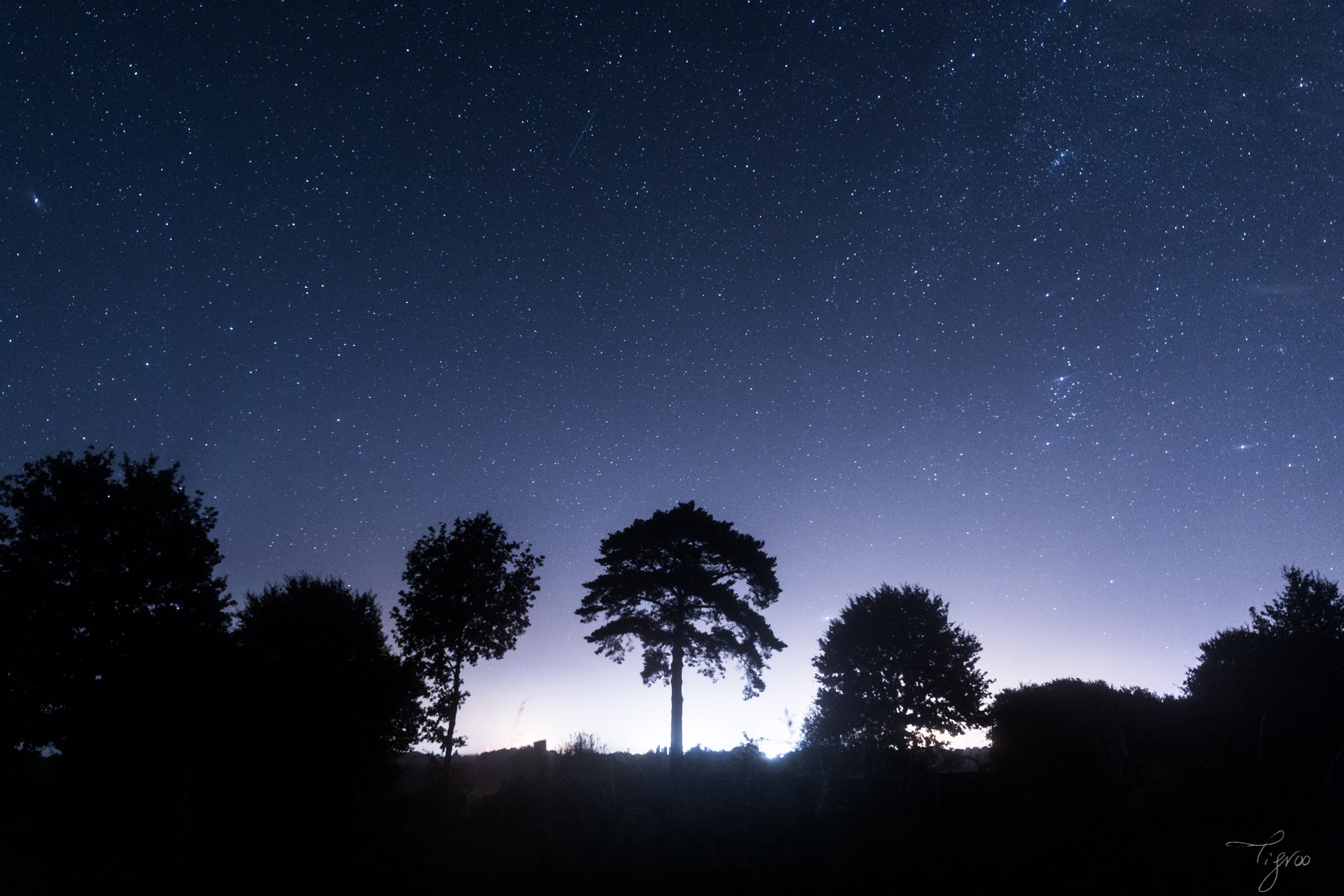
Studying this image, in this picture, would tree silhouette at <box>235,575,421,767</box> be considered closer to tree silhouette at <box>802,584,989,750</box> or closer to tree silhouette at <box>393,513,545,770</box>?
tree silhouette at <box>393,513,545,770</box>

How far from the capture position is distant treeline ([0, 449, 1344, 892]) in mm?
16000

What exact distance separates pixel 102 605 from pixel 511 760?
74.0ft

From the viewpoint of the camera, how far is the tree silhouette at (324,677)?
2030 cm

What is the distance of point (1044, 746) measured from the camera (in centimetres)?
3241

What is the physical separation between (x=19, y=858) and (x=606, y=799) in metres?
17.3

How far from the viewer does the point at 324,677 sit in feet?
72.2

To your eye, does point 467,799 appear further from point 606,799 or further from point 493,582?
point 493,582

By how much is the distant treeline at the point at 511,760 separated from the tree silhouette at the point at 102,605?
89mm

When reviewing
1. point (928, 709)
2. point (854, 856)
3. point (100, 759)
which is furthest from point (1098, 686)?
point (100, 759)

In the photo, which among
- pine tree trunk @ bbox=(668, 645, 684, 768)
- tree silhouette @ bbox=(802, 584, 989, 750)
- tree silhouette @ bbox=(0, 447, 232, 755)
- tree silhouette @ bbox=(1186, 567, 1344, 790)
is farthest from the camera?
tree silhouette @ bbox=(802, 584, 989, 750)

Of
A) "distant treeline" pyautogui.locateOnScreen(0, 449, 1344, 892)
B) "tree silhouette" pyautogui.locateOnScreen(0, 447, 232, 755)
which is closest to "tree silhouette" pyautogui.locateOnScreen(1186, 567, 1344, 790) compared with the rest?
"distant treeline" pyautogui.locateOnScreen(0, 449, 1344, 892)
